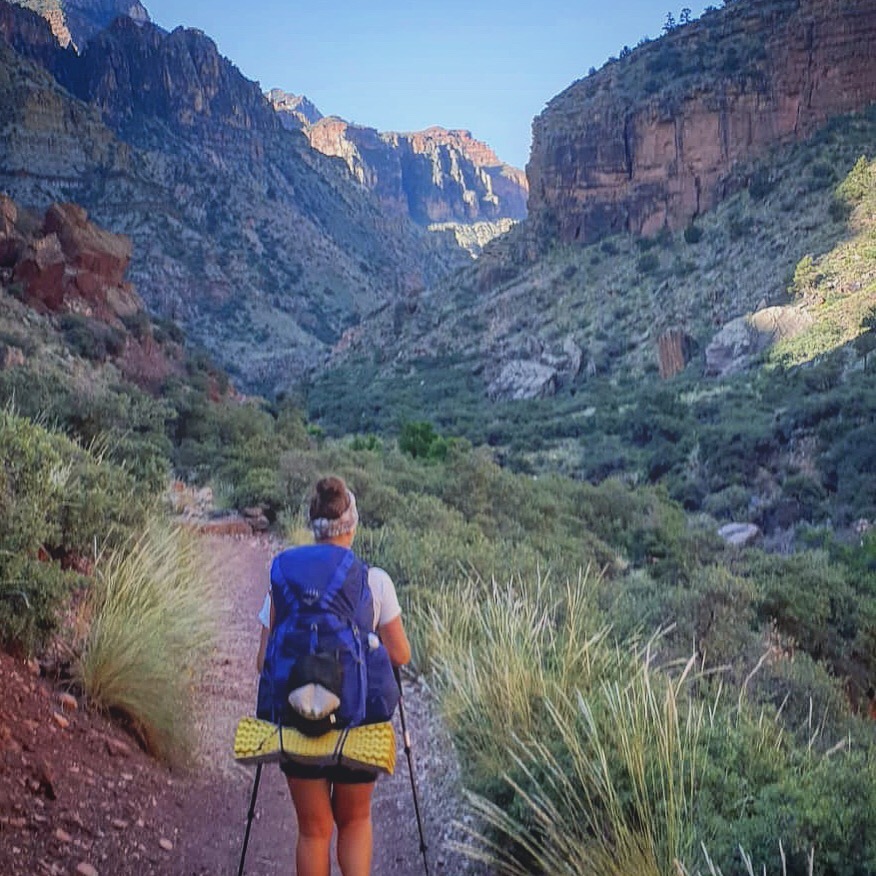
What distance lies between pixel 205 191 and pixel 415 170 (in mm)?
109377

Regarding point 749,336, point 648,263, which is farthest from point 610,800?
point 648,263

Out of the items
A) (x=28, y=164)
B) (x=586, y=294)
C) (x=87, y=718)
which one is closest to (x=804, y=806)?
(x=87, y=718)

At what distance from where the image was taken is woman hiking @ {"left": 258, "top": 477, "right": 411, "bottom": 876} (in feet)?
8.55

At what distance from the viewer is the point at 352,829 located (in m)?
2.92

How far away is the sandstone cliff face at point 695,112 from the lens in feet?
158

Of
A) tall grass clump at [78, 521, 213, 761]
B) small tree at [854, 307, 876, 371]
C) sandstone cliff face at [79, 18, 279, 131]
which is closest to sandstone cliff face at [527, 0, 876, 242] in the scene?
small tree at [854, 307, 876, 371]

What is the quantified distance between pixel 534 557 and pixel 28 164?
5620 centimetres

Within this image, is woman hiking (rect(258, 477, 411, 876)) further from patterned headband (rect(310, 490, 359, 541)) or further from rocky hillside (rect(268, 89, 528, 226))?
rocky hillside (rect(268, 89, 528, 226))

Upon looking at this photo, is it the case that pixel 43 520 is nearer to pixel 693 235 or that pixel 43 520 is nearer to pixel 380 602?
pixel 380 602

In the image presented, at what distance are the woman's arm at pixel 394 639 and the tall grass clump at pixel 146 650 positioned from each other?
61.6 inches

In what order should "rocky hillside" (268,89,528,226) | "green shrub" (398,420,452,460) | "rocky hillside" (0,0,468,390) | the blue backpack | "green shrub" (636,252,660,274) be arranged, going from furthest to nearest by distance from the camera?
"rocky hillside" (268,89,528,226)
"rocky hillside" (0,0,468,390)
"green shrub" (636,252,660,274)
"green shrub" (398,420,452,460)
the blue backpack

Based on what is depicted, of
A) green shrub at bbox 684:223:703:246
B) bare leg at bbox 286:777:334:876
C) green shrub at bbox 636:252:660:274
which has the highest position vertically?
green shrub at bbox 684:223:703:246

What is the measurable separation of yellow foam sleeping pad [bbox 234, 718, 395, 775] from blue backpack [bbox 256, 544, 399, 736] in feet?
0.13

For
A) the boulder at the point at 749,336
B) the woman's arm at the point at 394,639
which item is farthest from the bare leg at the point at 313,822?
the boulder at the point at 749,336
